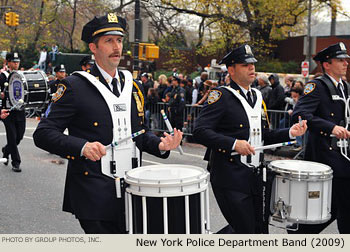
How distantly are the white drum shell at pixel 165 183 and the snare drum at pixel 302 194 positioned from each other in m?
0.95

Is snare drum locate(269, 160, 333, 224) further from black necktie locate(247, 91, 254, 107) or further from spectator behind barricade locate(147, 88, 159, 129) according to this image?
spectator behind barricade locate(147, 88, 159, 129)

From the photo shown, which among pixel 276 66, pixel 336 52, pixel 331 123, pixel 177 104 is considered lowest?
pixel 177 104

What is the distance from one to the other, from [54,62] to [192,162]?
21.6 metres

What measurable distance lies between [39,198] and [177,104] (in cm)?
623

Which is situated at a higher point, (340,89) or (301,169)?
(340,89)

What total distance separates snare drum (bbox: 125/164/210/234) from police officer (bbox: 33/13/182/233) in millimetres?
208

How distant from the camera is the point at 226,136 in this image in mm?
4109

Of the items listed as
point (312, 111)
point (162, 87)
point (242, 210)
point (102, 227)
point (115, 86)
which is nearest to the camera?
point (102, 227)

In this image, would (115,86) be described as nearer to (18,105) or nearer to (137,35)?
(18,105)

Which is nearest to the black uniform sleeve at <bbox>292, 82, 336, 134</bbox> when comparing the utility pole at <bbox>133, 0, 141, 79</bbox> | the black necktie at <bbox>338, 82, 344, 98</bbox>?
the black necktie at <bbox>338, 82, 344, 98</bbox>

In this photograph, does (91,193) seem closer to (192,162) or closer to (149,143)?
(149,143)

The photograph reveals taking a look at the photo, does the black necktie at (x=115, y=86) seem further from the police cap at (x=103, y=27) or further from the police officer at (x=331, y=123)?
the police officer at (x=331, y=123)

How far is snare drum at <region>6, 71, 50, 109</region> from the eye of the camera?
9.54m

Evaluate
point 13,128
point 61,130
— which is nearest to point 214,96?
point 61,130
